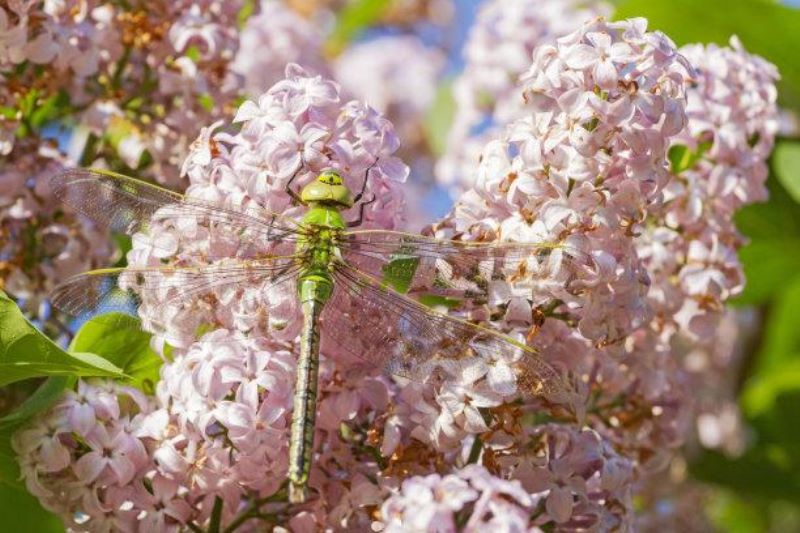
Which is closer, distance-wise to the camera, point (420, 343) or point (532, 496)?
point (532, 496)

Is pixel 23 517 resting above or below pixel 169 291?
below

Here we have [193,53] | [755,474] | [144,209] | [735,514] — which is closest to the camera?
[144,209]

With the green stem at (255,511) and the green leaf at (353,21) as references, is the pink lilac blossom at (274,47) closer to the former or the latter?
the green leaf at (353,21)

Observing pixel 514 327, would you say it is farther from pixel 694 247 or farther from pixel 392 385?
pixel 694 247

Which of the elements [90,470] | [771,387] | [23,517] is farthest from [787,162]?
[23,517]

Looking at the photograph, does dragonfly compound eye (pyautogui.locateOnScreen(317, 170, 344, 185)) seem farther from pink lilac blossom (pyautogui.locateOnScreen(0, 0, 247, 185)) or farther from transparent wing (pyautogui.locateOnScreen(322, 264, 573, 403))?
pink lilac blossom (pyautogui.locateOnScreen(0, 0, 247, 185))

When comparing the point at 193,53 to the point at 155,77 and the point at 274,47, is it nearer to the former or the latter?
the point at 155,77

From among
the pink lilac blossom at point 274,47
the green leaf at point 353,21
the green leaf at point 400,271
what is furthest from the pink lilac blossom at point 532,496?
the green leaf at point 353,21
